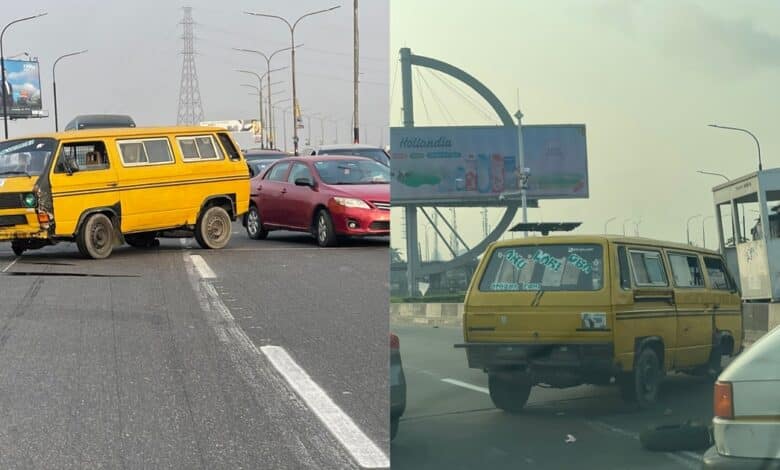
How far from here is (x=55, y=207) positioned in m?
14.0

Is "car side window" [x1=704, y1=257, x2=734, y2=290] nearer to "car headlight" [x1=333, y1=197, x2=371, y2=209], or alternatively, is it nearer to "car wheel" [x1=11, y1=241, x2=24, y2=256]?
"car headlight" [x1=333, y1=197, x2=371, y2=209]

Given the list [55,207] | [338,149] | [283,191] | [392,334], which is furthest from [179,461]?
[338,149]

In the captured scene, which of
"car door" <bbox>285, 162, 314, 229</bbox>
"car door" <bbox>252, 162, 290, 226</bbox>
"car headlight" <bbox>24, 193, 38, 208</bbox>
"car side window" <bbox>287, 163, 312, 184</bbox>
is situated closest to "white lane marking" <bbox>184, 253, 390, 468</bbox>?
"car headlight" <bbox>24, 193, 38, 208</bbox>

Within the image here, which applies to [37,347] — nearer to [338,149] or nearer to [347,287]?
[347,287]

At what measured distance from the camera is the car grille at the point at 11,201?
13898mm

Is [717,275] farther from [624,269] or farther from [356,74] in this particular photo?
[356,74]

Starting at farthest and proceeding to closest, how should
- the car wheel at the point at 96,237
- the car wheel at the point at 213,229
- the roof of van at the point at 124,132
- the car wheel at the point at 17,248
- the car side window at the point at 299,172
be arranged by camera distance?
the car side window at the point at 299,172
the car wheel at the point at 213,229
the car wheel at the point at 17,248
the roof of van at the point at 124,132
the car wheel at the point at 96,237

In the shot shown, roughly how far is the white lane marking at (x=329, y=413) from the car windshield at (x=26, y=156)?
7.76 meters

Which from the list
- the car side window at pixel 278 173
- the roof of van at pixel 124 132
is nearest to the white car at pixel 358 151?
the car side window at pixel 278 173

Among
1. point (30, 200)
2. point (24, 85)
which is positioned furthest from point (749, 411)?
point (24, 85)

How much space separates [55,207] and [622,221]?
13.4m

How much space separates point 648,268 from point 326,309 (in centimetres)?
830

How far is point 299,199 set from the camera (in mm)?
16391

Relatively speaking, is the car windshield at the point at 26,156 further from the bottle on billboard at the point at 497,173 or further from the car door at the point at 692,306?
the car door at the point at 692,306
